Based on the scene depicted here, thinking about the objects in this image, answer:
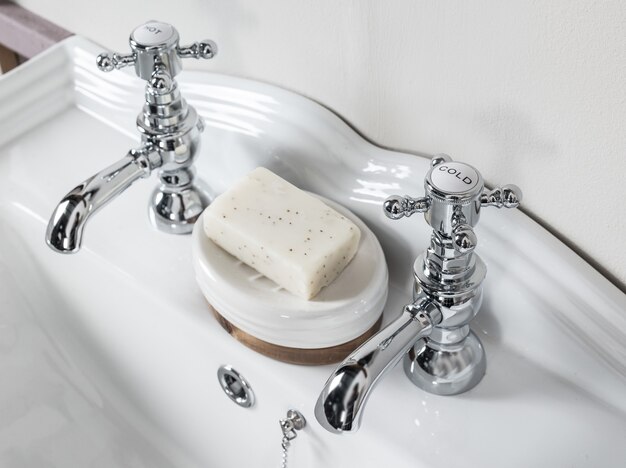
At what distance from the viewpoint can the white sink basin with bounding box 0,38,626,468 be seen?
1.54 ft

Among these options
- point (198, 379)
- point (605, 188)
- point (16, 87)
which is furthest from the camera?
point (16, 87)

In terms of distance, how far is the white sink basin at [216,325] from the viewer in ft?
1.54

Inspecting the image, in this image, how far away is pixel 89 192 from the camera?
19.7 inches

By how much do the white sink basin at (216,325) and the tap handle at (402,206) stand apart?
0.27ft

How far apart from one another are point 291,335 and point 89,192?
0.15 m

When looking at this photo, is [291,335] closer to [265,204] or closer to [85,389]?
[265,204]

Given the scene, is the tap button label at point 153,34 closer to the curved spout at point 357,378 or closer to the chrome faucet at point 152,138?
the chrome faucet at point 152,138

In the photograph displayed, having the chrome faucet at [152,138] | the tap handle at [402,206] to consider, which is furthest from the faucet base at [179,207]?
the tap handle at [402,206]

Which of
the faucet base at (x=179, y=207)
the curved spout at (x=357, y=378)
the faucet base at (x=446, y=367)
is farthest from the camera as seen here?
the faucet base at (x=179, y=207)

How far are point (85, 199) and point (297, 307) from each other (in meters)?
0.14

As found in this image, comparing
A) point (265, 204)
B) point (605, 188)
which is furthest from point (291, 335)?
point (605, 188)

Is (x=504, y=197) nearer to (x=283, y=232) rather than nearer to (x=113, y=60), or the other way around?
(x=283, y=232)

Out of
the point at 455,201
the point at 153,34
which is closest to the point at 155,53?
the point at 153,34

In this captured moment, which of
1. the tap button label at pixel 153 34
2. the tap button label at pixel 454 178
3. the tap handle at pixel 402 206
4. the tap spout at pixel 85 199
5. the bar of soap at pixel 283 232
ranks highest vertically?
the tap button label at pixel 153 34
